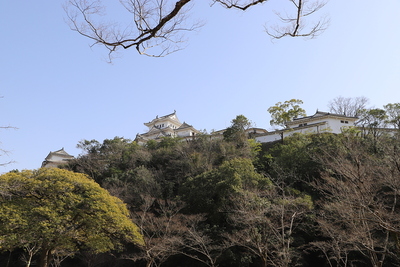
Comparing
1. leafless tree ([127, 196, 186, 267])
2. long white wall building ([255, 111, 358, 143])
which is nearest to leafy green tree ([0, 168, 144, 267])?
leafless tree ([127, 196, 186, 267])

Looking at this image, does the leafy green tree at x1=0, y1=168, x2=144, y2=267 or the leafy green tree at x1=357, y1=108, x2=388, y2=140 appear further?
the leafy green tree at x1=357, y1=108, x2=388, y2=140

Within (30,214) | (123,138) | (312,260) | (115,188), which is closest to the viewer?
(30,214)

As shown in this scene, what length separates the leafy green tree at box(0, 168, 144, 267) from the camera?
12.5 meters

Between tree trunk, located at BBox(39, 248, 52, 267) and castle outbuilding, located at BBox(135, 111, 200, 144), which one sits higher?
castle outbuilding, located at BBox(135, 111, 200, 144)

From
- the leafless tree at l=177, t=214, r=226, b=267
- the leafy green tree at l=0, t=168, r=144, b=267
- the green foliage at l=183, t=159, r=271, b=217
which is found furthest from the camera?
the green foliage at l=183, t=159, r=271, b=217

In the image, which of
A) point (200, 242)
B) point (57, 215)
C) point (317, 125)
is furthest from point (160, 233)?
point (317, 125)

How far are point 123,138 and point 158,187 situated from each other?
1227cm

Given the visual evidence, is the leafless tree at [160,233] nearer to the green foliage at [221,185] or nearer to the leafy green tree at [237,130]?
the green foliage at [221,185]

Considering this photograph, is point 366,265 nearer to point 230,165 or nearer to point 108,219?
point 230,165

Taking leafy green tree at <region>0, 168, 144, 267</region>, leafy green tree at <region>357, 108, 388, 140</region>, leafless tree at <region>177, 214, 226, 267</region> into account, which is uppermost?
leafy green tree at <region>357, 108, 388, 140</region>

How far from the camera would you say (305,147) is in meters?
21.0

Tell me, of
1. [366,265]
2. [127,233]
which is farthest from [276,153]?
[127,233]

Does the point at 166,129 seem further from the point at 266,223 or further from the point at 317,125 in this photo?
the point at 266,223

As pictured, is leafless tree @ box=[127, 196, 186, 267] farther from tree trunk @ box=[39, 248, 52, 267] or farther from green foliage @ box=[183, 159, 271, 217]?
tree trunk @ box=[39, 248, 52, 267]
